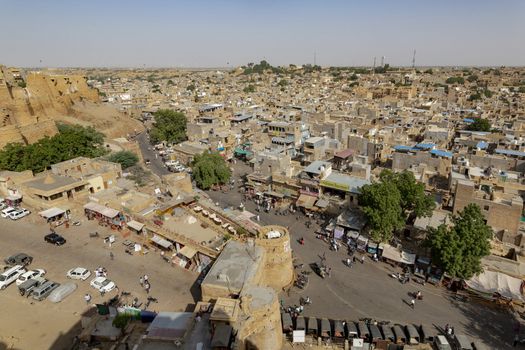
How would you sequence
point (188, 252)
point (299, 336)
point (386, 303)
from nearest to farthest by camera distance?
1. point (299, 336)
2. point (386, 303)
3. point (188, 252)

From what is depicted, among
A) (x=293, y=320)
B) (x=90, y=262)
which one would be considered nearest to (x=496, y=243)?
(x=293, y=320)

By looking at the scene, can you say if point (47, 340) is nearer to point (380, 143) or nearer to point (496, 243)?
point (496, 243)

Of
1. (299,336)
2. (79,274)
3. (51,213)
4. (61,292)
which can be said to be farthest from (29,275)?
(299,336)

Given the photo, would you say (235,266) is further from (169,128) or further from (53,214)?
(169,128)

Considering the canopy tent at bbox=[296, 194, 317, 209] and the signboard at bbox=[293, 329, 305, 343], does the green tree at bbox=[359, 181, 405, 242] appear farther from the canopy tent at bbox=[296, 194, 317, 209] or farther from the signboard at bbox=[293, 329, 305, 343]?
the signboard at bbox=[293, 329, 305, 343]

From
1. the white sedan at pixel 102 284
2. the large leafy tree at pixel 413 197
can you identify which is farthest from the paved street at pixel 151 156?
the large leafy tree at pixel 413 197

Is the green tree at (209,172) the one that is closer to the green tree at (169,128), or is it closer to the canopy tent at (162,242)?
the canopy tent at (162,242)
